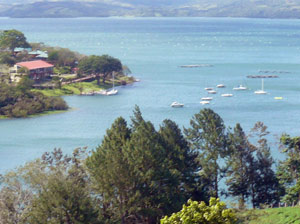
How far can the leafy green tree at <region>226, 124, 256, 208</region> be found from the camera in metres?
19.8

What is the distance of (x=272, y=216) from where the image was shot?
48.4 feet

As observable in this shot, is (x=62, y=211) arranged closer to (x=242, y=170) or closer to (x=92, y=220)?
(x=92, y=220)

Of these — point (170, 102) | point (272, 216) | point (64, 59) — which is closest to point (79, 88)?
point (64, 59)

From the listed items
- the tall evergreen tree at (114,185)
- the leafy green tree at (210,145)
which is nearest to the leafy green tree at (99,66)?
the leafy green tree at (210,145)

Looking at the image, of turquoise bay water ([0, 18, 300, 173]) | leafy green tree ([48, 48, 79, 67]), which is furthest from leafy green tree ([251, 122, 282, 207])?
leafy green tree ([48, 48, 79, 67])

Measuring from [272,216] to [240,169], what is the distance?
5265 mm

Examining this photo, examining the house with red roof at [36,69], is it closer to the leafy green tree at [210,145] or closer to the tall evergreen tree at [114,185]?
the leafy green tree at [210,145]

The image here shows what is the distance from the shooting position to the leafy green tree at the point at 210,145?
64.5ft

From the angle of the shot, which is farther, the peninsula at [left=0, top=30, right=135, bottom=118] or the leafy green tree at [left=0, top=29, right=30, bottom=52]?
the leafy green tree at [left=0, top=29, right=30, bottom=52]

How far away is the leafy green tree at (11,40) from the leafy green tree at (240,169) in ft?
128

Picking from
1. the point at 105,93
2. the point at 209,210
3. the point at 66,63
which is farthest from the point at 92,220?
the point at 66,63

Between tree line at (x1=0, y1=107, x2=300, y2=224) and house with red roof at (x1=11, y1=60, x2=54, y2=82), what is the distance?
90.3 ft

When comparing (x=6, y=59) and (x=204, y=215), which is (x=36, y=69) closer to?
(x=6, y=59)

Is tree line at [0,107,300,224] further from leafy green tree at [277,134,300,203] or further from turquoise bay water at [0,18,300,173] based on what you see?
turquoise bay water at [0,18,300,173]
